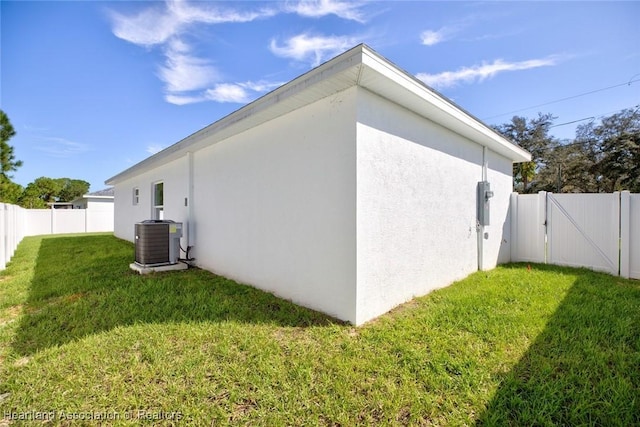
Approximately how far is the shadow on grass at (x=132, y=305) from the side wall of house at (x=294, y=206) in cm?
31

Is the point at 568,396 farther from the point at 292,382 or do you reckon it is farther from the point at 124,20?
the point at 124,20

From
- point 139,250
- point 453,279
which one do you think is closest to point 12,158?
point 139,250

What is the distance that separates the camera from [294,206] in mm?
3844

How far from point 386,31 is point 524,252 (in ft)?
20.0

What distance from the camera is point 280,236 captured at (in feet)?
13.4

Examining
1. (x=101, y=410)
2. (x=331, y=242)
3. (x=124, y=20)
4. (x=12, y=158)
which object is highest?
(x=124, y=20)

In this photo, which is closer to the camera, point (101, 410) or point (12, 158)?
point (101, 410)

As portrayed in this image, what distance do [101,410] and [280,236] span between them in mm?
2605

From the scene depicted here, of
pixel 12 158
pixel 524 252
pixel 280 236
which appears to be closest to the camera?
pixel 280 236

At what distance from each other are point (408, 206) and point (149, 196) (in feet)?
29.3

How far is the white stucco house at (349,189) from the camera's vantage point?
312 cm

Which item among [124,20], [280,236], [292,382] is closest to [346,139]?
[280,236]

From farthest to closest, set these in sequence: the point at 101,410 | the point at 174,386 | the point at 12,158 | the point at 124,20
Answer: the point at 12,158
the point at 124,20
the point at 174,386
the point at 101,410

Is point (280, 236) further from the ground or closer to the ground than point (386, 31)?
closer to the ground
